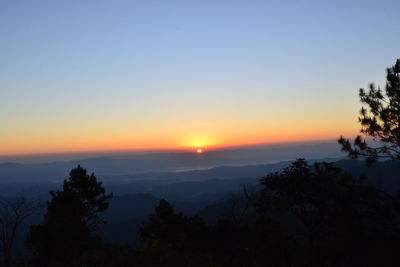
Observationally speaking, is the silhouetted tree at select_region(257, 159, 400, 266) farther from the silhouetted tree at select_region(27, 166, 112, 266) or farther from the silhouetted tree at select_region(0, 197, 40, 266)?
the silhouetted tree at select_region(27, 166, 112, 266)

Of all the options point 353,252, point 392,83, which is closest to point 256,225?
point 353,252

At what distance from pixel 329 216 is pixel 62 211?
21.8m

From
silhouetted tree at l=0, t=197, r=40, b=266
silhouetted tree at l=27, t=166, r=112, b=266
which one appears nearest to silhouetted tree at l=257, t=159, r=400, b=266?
silhouetted tree at l=0, t=197, r=40, b=266

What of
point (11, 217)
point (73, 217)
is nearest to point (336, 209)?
point (11, 217)

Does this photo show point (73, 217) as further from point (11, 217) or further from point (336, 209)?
point (336, 209)

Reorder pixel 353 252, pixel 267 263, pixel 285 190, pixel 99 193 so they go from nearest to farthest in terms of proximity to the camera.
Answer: pixel 267 263 → pixel 353 252 → pixel 285 190 → pixel 99 193

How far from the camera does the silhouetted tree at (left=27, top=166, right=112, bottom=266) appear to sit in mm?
27381

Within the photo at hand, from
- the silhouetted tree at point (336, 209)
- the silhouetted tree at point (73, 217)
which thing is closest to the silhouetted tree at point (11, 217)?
the silhouetted tree at point (73, 217)

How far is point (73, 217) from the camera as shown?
30562mm

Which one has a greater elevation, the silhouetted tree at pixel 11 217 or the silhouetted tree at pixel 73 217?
the silhouetted tree at pixel 11 217

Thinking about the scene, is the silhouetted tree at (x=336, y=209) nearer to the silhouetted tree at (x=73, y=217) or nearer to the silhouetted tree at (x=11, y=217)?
the silhouetted tree at (x=11, y=217)

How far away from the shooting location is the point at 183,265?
8.38 meters

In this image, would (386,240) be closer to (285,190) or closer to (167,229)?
(285,190)

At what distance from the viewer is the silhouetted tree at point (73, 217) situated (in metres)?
27.4
